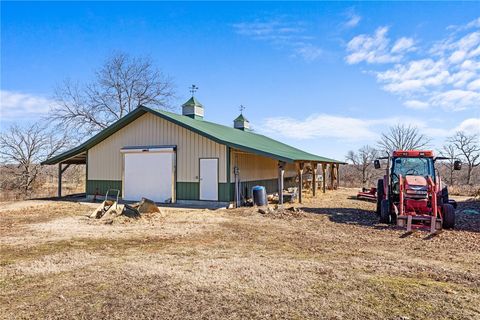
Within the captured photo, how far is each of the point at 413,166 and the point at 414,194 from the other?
1.68 m

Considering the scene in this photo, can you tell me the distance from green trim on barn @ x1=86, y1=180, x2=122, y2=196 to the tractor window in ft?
40.3

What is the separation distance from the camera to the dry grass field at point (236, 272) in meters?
4.03

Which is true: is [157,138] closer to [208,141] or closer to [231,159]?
[208,141]

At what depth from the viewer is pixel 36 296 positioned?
4445 millimetres

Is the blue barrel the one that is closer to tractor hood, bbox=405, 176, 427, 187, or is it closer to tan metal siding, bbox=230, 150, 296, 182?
tan metal siding, bbox=230, 150, 296, 182

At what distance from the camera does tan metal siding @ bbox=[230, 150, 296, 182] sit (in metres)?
15.1

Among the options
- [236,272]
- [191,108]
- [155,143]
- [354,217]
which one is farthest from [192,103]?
[236,272]

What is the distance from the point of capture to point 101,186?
17.4 m

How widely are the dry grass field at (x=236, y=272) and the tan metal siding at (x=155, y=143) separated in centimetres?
539

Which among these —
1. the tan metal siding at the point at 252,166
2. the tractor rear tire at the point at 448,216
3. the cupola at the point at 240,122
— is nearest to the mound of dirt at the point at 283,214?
the tan metal siding at the point at 252,166

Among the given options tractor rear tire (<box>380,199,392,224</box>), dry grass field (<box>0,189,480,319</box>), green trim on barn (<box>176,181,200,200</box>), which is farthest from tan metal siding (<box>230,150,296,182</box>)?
tractor rear tire (<box>380,199,392,224</box>)

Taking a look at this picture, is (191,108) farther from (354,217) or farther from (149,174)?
(354,217)

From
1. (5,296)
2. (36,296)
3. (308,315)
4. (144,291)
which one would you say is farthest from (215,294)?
(5,296)

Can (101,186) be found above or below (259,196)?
above
